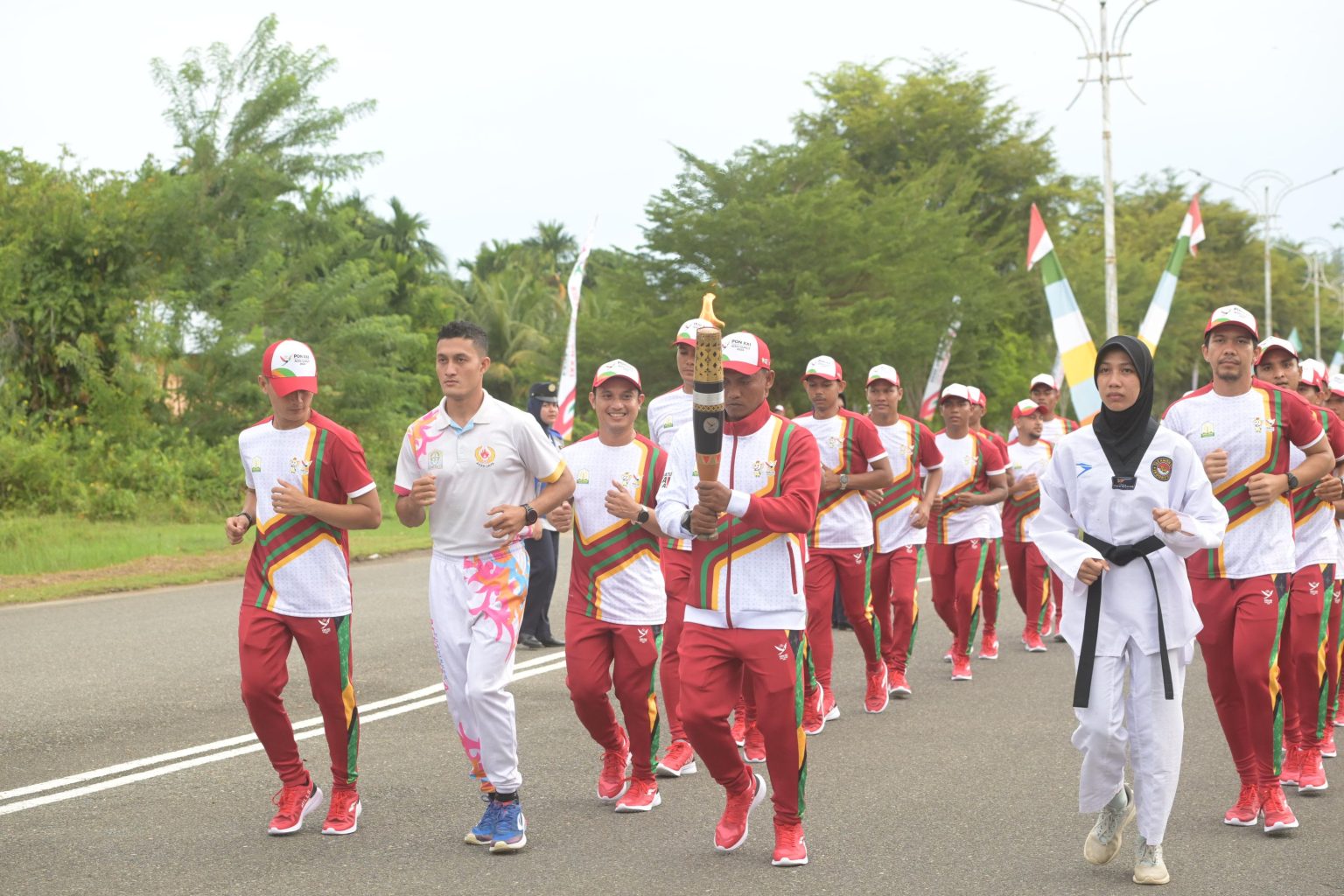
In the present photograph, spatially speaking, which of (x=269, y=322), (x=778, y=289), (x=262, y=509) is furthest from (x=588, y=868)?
(x=778, y=289)

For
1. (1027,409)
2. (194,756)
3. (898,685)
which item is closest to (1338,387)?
(898,685)

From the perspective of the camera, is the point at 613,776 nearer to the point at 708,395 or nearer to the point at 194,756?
the point at 194,756

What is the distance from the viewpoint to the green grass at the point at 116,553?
16.8m

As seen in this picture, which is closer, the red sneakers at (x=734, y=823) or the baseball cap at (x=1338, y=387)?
the red sneakers at (x=734, y=823)

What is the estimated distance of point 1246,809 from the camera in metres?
6.92

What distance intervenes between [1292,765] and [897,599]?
3.42m

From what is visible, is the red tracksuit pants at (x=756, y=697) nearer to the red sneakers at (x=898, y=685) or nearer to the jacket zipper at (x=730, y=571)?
the jacket zipper at (x=730, y=571)

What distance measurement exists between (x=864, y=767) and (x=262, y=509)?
11.4 feet

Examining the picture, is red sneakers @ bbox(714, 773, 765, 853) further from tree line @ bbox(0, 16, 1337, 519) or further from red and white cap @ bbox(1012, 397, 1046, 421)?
tree line @ bbox(0, 16, 1337, 519)

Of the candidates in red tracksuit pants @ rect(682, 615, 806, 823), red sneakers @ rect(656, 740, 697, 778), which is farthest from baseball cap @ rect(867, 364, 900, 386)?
red tracksuit pants @ rect(682, 615, 806, 823)

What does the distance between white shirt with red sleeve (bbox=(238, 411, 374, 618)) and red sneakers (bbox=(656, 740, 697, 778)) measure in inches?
81.6

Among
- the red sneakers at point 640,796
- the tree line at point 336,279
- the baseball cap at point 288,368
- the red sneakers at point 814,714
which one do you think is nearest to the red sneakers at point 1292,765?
the red sneakers at point 814,714

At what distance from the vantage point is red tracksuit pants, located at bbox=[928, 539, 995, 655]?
11.5 m

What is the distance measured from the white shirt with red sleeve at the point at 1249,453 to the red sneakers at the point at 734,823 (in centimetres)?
242
